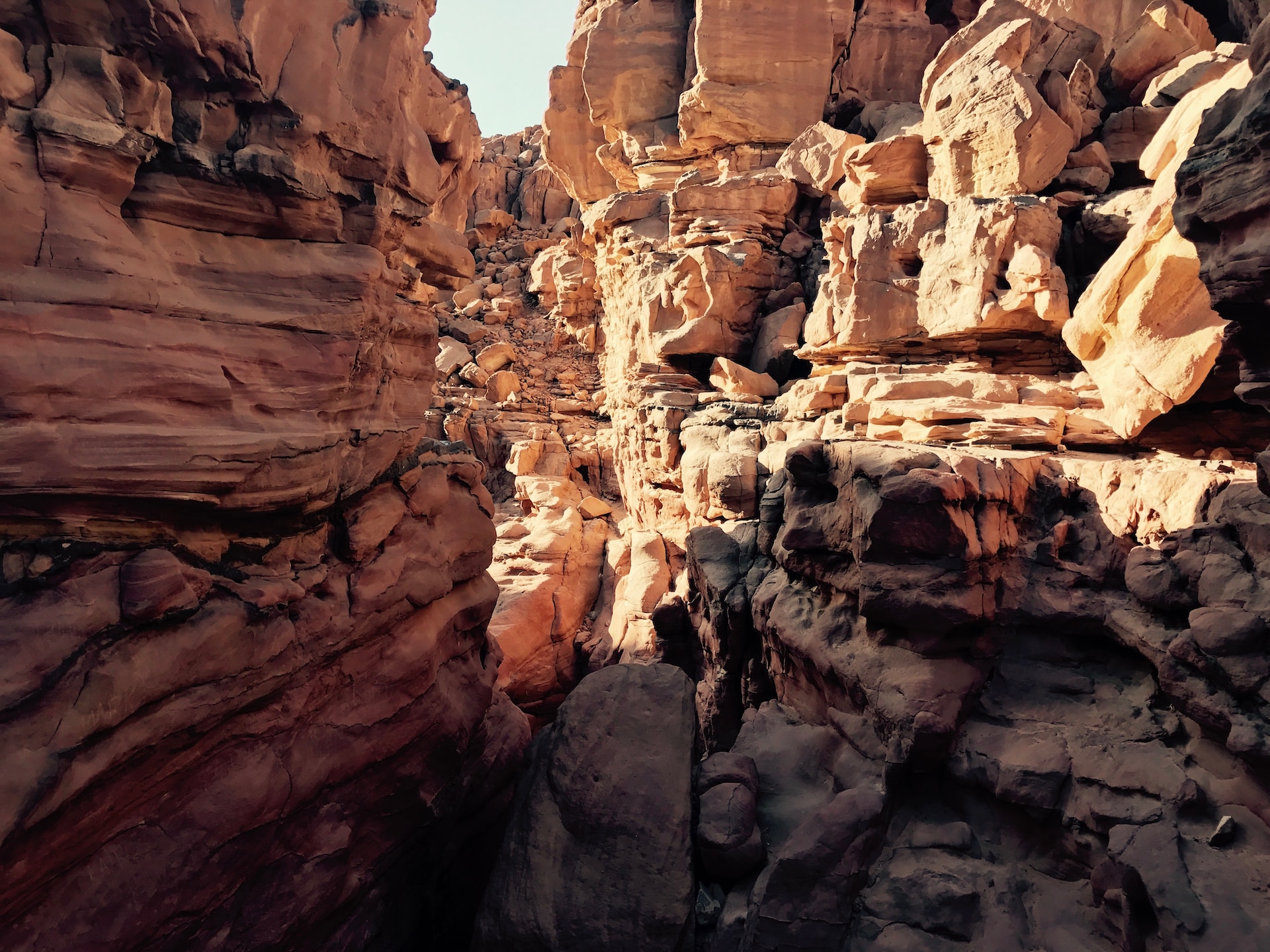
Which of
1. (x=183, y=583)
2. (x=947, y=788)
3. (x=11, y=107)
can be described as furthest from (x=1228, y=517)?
(x=11, y=107)

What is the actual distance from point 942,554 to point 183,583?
545cm

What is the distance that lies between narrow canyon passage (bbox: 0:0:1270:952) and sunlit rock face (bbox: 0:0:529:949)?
0.02 m

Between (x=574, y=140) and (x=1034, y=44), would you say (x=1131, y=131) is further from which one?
(x=574, y=140)

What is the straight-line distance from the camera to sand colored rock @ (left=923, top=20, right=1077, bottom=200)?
403 inches

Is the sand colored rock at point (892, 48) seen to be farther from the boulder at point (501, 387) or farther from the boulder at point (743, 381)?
the boulder at point (501, 387)

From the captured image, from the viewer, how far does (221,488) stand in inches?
151

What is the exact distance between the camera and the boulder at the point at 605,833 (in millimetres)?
4496

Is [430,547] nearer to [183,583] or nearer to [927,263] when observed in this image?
[183,583]

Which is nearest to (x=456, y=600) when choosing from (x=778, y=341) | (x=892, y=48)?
(x=778, y=341)

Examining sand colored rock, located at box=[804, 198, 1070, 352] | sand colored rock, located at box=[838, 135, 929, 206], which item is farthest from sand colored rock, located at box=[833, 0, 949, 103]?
sand colored rock, located at box=[804, 198, 1070, 352]

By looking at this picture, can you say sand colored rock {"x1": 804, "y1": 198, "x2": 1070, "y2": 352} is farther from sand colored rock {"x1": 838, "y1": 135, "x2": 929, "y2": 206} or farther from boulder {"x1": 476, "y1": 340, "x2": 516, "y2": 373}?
boulder {"x1": 476, "y1": 340, "x2": 516, "y2": 373}

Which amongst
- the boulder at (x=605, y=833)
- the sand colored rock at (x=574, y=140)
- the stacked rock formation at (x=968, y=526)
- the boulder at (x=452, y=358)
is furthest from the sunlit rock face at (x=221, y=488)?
the sand colored rock at (x=574, y=140)

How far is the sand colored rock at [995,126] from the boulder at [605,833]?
996cm

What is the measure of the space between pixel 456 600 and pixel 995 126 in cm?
1100
